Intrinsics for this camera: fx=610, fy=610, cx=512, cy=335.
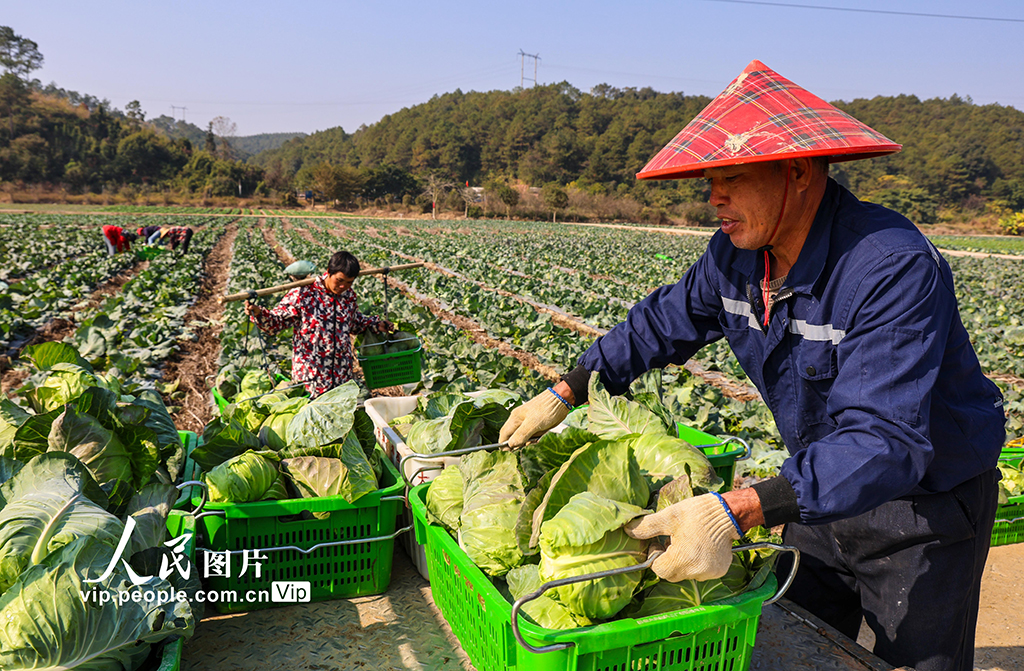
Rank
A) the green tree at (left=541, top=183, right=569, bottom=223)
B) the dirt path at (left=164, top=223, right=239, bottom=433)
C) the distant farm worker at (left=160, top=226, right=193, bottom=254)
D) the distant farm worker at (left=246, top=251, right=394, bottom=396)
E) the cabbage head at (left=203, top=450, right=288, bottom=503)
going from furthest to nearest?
the green tree at (left=541, top=183, right=569, bottom=223) < the distant farm worker at (left=160, top=226, right=193, bottom=254) < the dirt path at (left=164, top=223, right=239, bottom=433) < the distant farm worker at (left=246, top=251, right=394, bottom=396) < the cabbage head at (left=203, top=450, right=288, bottom=503)

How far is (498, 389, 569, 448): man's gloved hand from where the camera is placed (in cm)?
231

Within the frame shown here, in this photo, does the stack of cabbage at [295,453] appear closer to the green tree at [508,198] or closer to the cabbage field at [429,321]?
the cabbage field at [429,321]

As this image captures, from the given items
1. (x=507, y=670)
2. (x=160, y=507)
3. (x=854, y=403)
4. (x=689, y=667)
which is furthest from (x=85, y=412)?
(x=854, y=403)

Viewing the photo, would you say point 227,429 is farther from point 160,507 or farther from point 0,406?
point 0,406

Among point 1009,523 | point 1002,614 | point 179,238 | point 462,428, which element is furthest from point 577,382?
point 179,238

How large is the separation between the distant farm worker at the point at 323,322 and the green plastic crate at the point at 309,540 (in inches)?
94.0

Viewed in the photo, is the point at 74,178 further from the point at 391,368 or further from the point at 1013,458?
the point at 1013,458

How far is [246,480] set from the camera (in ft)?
7.58

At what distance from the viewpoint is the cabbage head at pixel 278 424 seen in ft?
8.91

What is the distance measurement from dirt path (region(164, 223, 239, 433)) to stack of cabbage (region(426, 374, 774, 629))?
4753 mm

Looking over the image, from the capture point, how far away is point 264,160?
155m

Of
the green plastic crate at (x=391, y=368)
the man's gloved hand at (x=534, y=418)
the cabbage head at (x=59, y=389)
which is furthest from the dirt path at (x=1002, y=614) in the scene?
the cabbage head at (x=59, y=389)

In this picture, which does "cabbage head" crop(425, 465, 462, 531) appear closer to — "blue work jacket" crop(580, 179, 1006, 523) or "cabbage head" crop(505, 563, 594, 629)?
"cabbage head" crop(505, 563, 594, 629)

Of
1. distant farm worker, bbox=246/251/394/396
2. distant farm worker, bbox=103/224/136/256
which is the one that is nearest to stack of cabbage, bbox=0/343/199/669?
distant farm worker, bbox=246/251/394/396
